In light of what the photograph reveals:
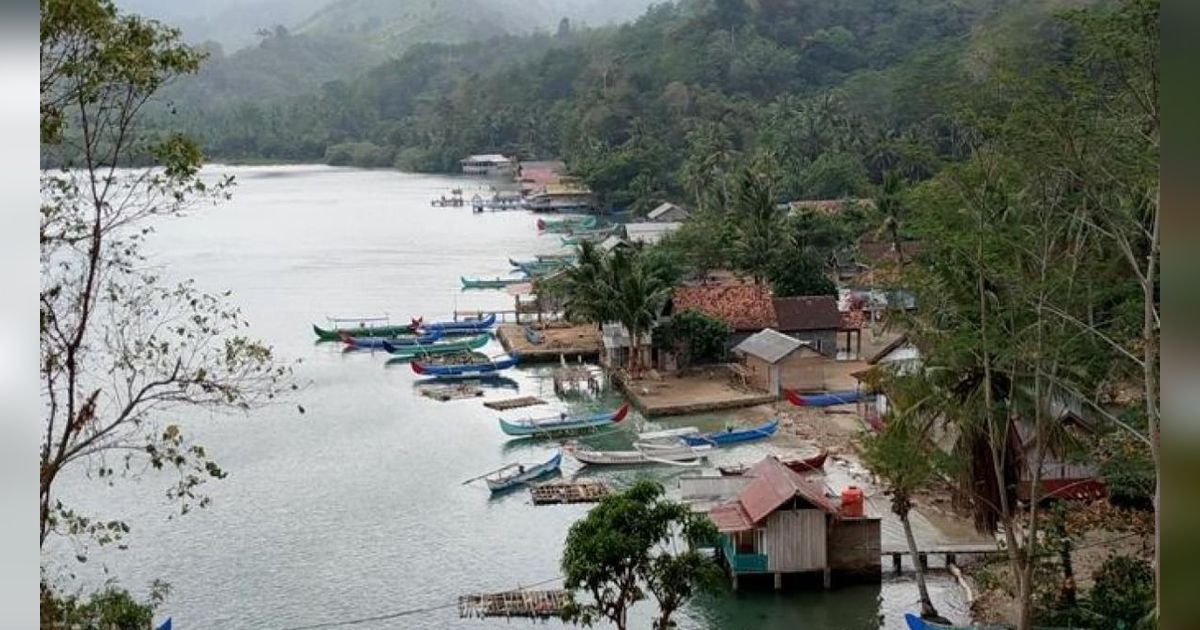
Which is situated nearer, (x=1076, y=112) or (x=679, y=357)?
(x=1076, y=112)

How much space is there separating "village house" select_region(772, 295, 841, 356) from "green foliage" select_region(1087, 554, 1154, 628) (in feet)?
20.3

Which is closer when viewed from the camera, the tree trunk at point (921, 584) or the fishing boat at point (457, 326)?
the tree trunk at point (921, 584)

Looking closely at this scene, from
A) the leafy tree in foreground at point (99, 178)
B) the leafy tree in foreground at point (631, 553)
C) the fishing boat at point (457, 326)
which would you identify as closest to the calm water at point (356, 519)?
the fishing boat at point (457, 326)

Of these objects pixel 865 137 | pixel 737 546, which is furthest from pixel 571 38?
pixel 737 546

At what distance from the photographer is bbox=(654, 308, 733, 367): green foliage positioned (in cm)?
1159

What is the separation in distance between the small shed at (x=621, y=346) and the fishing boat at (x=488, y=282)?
5559 mm

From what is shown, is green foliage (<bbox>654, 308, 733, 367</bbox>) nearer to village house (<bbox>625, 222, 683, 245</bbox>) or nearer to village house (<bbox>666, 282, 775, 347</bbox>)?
village house (<bbox>666, 282, 775, 347</bbox>)

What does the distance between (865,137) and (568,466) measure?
52.5 ft

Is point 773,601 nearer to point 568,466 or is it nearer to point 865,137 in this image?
point 568,466

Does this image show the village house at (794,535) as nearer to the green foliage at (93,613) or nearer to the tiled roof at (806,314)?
the green foliage at (93,613)

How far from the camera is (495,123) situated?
38.3 m

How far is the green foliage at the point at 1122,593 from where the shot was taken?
17.3 ft

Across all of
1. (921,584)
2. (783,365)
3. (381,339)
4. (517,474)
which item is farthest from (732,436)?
(381,339)

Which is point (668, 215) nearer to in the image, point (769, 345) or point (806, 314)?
point (806, 314)
